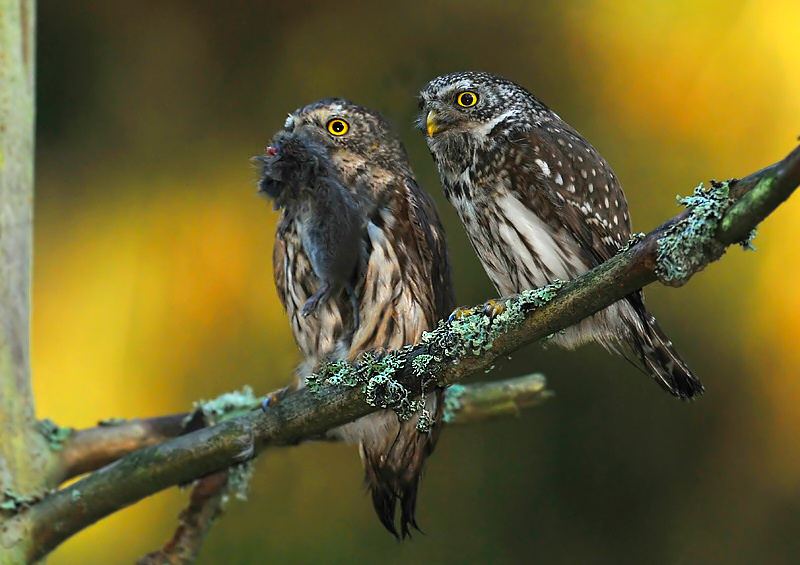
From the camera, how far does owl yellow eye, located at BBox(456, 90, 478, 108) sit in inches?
68.6

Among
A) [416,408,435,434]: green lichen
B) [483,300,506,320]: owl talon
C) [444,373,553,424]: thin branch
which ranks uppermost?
[444,373,553,424]: thin branch

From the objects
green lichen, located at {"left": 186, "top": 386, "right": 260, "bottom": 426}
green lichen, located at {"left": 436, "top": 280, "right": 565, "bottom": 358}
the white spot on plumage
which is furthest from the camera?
green lichen, located at {"left": 186, "top": 386, "right": 260, "bottom": 426}

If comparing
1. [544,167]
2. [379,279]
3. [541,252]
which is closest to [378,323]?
Result: [379,279]

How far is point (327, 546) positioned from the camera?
9.57ft

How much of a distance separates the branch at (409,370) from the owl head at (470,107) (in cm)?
41

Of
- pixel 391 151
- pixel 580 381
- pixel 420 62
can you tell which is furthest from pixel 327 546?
pixel 420 62

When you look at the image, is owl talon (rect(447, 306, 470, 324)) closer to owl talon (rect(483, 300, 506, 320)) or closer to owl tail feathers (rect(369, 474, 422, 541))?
owl talon (rect(483, 300, 506, 320))

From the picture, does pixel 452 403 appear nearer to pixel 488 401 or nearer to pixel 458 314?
pixel 488 401

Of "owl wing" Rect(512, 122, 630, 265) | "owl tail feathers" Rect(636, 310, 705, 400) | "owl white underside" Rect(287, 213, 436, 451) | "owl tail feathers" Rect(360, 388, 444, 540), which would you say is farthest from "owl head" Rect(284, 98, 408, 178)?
"owl tail feathers" Rect(636, 310, 705, 400)

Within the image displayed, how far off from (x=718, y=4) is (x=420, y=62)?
1.09 meters

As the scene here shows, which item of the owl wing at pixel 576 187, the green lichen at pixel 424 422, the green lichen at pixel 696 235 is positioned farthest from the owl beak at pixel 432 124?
the green lichen at pixel 696 235

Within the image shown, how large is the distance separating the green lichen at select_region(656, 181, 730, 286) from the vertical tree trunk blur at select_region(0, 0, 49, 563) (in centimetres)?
153

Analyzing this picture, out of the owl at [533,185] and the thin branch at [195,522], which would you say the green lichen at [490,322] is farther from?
the thin branch at [195,522]

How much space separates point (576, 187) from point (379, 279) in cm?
46
